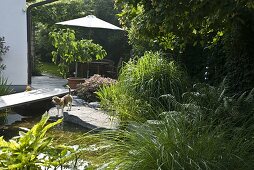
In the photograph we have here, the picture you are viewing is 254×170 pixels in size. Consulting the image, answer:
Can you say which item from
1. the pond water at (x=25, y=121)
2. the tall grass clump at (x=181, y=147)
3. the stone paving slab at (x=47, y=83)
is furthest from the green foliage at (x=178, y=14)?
the stone paving slab at (x=47, y=83)

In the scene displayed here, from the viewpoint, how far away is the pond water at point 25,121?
6945mm

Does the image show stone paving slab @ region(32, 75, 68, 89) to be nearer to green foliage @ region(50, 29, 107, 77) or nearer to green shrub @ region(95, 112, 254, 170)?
green foliage @ region(50, 29, 107, 77)

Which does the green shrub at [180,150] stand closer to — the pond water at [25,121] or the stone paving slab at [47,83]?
the pond water at [25,121]

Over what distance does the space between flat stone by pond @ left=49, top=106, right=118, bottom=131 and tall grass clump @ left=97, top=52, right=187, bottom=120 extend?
0.20 metres

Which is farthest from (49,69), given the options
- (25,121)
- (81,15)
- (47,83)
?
(25,121)

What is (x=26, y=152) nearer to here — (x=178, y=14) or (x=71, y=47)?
(x=178, y=14)

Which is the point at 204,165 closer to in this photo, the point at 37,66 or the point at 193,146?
the point at 193,146

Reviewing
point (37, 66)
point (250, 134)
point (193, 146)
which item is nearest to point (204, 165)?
point (193, 146)

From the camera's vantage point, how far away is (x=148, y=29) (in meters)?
4.21

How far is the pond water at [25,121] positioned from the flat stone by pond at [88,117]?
0.10 metres

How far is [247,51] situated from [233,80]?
54cm

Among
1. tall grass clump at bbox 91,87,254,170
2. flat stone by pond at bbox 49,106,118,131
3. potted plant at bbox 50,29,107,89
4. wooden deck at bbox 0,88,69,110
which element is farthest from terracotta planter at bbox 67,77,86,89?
tall grass clump at bbox 91,87,254,170

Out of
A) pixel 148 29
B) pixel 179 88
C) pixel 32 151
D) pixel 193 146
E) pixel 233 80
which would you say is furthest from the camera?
pixel 179 88

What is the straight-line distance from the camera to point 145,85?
6.86 meters
